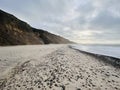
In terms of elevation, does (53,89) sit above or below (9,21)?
below

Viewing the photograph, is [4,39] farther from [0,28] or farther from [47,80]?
[47,80]

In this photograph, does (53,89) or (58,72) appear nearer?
(53,89)

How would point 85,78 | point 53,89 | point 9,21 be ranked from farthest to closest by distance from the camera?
point 9,21, point 85,78, point 53,89

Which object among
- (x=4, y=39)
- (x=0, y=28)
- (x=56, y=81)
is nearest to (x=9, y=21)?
(x=0, y=28)

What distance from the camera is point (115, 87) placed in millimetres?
9008

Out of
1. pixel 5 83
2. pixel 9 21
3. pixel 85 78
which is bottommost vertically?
pixel 5 83

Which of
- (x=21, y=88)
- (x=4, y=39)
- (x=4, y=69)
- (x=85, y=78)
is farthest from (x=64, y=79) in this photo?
(x=4, y=39)

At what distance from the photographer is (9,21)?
56156mm

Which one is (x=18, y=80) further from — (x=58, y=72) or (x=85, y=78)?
(x=85, y=78)

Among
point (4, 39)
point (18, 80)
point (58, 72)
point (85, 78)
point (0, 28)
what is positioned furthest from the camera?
point (0, 28)

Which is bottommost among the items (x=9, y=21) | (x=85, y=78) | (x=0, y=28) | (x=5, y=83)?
(x=5, y=83)

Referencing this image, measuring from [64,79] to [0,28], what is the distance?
4403 centimetres

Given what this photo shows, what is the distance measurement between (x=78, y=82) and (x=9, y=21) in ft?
170

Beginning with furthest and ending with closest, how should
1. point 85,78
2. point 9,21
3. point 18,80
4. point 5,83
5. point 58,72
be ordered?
point 9,21 < point 58,72 < point 85,78 < point 18,80 < point 5,83
